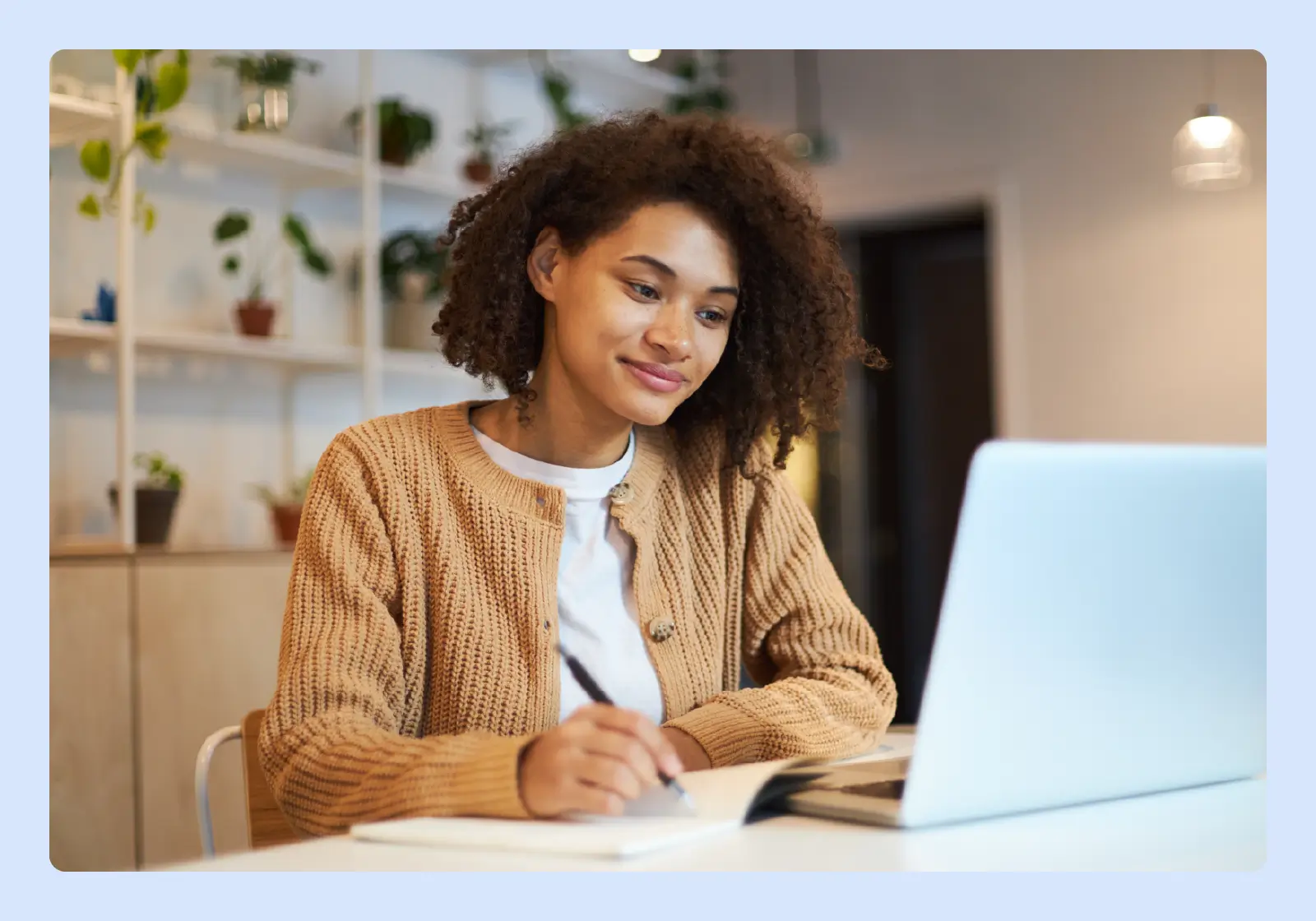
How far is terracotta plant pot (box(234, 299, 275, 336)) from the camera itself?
3.05 metres

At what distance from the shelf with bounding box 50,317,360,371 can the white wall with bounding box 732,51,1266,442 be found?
1891 millimetres

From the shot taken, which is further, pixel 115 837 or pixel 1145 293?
pixel 1145 293

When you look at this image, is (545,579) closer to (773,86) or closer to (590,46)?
(590,46)

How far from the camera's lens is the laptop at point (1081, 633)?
2.63 feet

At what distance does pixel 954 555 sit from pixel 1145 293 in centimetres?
328

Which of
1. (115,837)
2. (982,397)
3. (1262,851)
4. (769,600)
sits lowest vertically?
(115,837)

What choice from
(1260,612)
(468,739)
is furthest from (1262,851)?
(468,739)

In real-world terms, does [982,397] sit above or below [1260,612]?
above

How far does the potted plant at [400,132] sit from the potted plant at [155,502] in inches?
40.8

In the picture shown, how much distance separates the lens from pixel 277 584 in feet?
8.77

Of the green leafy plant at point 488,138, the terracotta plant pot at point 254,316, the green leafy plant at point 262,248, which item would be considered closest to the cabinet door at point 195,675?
the terracotta plant pot at point 254,316

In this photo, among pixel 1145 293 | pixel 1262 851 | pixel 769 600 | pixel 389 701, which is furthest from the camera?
pixel 1145 293

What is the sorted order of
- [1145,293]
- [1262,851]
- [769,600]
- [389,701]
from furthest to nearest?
[1145,293]
[769,600]
[389,701]
[1262,851]

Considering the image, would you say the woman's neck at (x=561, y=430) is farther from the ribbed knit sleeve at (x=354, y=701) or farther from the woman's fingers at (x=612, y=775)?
the woman's fingers at (x=612, y=775)
